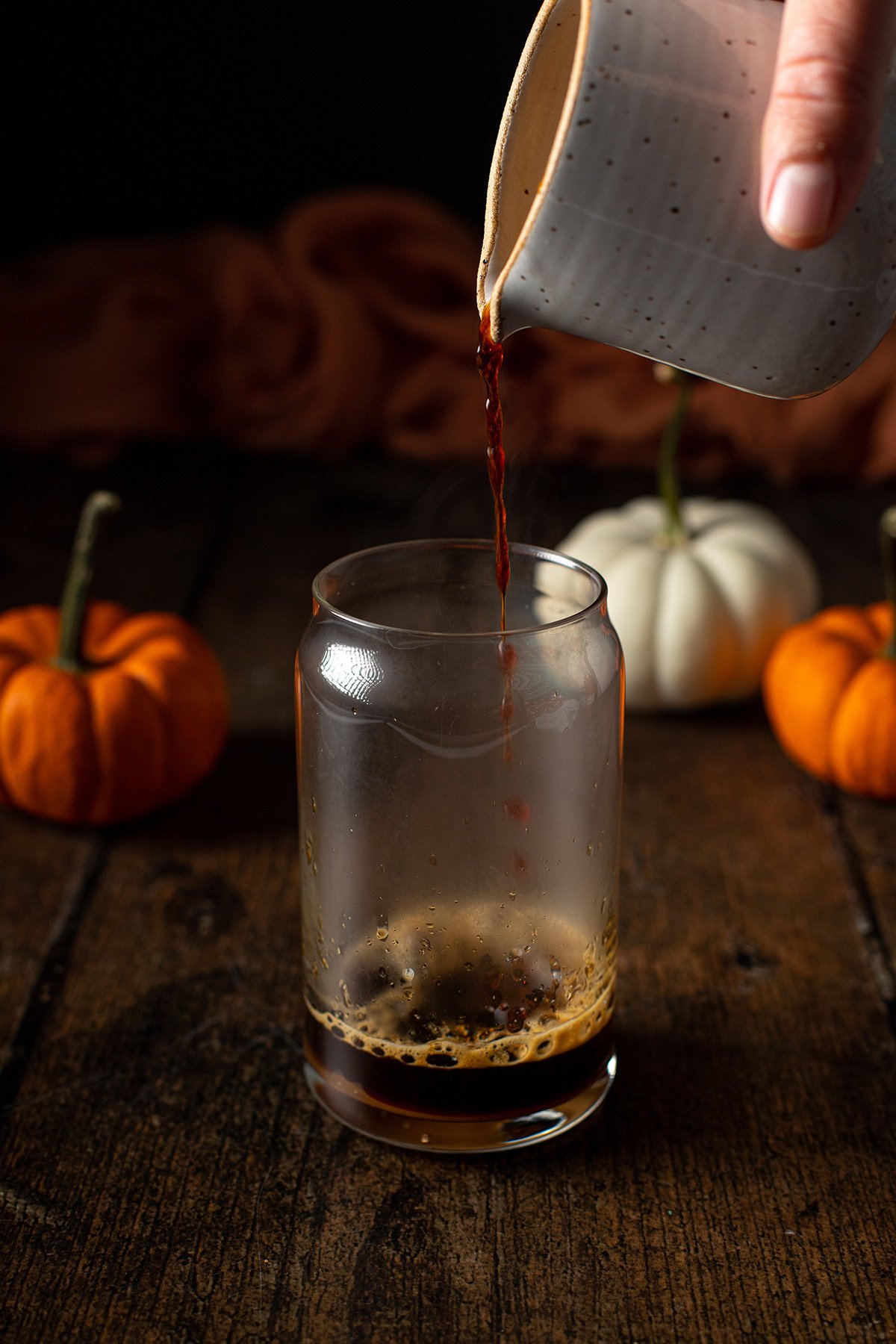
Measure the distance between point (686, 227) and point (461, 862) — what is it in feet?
1.09

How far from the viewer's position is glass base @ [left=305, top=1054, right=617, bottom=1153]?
71cm

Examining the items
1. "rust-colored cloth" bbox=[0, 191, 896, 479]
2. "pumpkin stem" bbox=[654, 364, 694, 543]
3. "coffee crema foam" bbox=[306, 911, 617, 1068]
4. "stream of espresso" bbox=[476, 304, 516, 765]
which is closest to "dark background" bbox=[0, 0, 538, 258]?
"rust-colored cloth" bbox=[0, 191, 896, 479]

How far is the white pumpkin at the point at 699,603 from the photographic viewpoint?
1.28 meters

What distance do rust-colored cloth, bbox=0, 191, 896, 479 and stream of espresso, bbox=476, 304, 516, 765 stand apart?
110 cm

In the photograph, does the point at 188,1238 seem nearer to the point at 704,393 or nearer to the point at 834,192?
the point at 834,192

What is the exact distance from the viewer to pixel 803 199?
0.58m

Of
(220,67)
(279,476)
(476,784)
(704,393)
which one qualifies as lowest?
(279,476)

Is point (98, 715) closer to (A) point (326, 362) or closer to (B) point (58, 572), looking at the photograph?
(B) point (58, 572)

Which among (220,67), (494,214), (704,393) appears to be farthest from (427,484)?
(494,214)

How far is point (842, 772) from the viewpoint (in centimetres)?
112

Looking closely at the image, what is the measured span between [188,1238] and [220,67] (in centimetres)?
183

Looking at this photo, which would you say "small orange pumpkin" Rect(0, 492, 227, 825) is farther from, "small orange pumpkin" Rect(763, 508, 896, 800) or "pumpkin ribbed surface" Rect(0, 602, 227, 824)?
"small orange pumpkin" Rect(763, 508, 896, 800)

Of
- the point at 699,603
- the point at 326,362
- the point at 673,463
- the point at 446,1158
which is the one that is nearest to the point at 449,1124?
the point at 446,1158

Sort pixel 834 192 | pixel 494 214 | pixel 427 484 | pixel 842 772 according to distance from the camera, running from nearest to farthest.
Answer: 1. pixel 834 192
2. pixel 494 214
3. pixel 842 772
4. pixel 427 484
